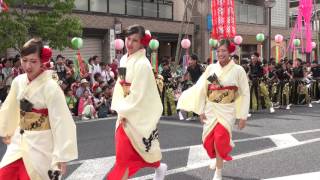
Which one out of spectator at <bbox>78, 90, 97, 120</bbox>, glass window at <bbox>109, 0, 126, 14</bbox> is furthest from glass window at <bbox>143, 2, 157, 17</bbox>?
spectator at <bbox>78, 90, 97, 120</bbox>

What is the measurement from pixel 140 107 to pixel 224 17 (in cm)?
1686

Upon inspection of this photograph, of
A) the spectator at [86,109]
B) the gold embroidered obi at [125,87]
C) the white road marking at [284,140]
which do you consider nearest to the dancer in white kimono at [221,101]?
the gold embroidered obi at [125,87]

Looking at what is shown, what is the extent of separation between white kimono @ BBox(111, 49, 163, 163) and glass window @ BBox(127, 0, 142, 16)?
57.6ft

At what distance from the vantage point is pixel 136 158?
4902 mm

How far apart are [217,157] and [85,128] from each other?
5005 mm

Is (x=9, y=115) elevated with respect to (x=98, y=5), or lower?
lower

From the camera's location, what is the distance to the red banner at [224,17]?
21.1 metres

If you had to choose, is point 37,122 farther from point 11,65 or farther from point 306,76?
point 306,76

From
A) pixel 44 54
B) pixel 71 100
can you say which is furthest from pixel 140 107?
pixel 71 100

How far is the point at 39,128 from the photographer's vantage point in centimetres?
380

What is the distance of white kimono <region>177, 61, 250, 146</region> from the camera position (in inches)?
240

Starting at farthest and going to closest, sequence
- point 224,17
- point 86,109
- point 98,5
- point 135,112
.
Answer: point 224,17 < point 98,5 < point 86,109 < point 135,112

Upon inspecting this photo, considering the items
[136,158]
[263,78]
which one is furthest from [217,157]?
[263,78]

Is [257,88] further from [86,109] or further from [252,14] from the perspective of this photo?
[252,14]
